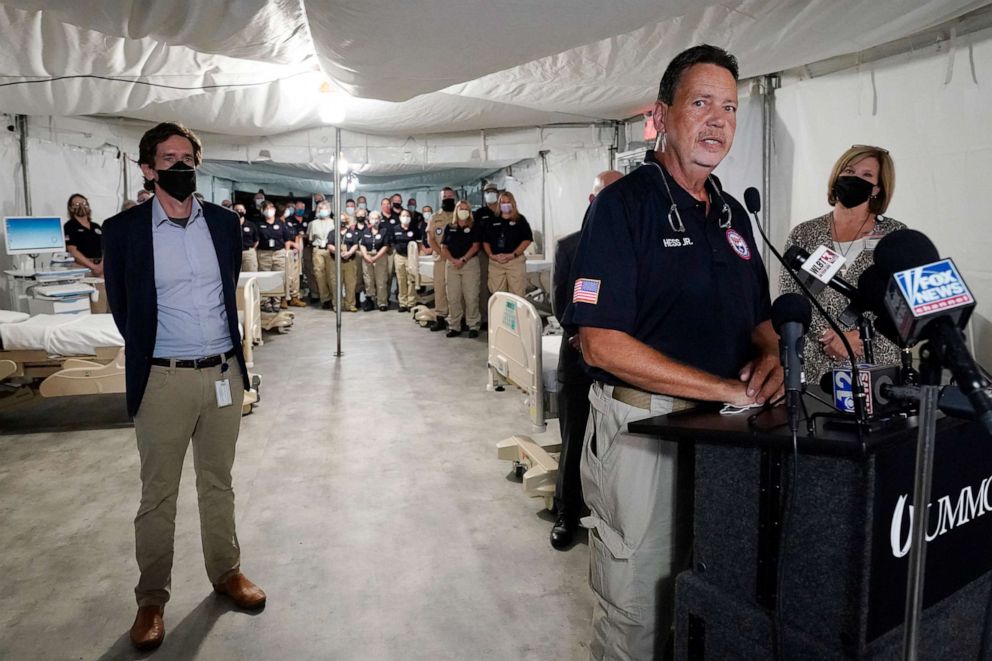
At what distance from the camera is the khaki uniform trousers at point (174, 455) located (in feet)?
6.89

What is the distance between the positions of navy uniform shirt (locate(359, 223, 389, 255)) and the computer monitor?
475 cm

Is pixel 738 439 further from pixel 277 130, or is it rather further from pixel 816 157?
pixel 277 130

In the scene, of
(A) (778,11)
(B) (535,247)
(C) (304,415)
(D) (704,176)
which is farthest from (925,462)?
(B) (535,247)

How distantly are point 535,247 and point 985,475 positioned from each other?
8.51 metres

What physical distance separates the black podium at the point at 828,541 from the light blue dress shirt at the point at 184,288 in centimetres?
150

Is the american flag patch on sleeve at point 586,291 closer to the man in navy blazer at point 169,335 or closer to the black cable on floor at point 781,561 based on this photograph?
the black cable on floor at point 781,561

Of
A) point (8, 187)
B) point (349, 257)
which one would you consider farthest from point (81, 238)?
point (349, 257)

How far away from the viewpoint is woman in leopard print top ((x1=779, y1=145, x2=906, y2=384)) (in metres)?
2.38

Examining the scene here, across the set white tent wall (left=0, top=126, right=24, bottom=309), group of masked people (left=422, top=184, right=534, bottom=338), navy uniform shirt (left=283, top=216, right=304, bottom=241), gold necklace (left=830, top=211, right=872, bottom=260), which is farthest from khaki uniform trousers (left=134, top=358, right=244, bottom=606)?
navy uniform shirt (left=283, top=216, right=304, bottom=241)

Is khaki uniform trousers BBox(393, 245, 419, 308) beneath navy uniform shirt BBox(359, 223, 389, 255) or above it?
beneath

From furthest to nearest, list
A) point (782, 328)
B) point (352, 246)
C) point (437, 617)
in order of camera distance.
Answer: point (352, 246), point (437, 617), point (782, 328)

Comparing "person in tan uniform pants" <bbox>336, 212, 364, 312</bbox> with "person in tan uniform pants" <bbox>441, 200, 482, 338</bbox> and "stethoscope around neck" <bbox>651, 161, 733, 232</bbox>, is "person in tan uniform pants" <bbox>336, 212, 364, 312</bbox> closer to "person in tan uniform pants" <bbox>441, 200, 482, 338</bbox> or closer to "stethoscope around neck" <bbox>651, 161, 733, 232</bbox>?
"person in tan uniform pants" <bbox>441, 200, 482, 338</bbox>

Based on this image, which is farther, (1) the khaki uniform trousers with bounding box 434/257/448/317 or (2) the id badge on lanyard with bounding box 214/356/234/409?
(1) the khaki uniform trousers with bounding box 434/257/448/317

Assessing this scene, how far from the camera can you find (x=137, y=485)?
11.3 feet
